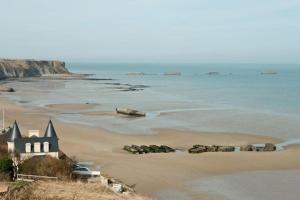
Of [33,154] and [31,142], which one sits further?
[31,142]

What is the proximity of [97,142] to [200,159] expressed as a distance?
7927 mm

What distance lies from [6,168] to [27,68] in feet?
380

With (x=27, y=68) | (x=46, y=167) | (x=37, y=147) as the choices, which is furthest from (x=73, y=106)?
(x=27, y=68)

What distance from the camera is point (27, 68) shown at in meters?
132

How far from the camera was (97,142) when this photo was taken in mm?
32719

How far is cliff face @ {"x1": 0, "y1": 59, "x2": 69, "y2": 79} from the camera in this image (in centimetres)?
12306

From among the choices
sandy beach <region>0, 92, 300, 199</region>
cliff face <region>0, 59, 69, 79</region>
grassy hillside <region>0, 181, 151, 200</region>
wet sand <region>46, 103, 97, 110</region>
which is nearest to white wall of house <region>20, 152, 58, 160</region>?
sandy beach <region>0, 92, 300, 199</region>

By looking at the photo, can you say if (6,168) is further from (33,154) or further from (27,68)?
(27,68)

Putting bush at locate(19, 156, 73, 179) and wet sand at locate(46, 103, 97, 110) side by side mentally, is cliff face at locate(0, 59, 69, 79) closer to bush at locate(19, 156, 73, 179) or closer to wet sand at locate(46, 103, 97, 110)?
wet sand at locate(46, 103, 97, 110)

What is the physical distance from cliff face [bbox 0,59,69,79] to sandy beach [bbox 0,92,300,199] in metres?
85.3

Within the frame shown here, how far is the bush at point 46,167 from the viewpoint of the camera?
2039cm

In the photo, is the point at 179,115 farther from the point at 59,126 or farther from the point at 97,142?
the point at 97,142

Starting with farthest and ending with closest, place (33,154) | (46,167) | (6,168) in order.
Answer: (33,154) < (46,167) < (6,168)

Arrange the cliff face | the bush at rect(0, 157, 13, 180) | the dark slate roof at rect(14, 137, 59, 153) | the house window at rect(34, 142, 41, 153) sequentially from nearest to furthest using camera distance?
the bush at rect(0, 157, 13, 180), the dark slate roof at rect(14, 137, 59, 153), the house window at rect(34, 142, 41, 153), the cliff face
